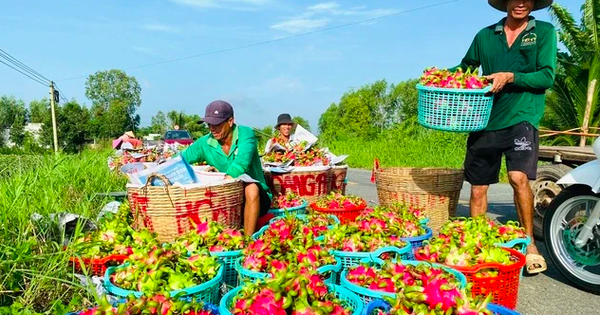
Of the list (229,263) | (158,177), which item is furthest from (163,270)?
(158,177)

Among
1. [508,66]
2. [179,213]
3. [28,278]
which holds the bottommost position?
[28,278]

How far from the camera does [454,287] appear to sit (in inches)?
78.6

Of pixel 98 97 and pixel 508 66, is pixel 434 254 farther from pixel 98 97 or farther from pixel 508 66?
pixel 98 97

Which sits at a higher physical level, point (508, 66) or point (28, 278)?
point (508, 66)

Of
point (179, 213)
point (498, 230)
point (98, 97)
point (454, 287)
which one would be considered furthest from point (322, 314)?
point (98, 97)

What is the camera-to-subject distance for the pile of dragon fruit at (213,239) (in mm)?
3033

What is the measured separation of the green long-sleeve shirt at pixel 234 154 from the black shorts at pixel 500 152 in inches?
77.7

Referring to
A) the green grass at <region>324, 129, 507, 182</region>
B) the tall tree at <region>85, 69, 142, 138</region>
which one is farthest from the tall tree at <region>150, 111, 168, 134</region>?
the green grass at <region>324, 129, 507, 182</region>

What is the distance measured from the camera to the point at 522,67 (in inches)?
157

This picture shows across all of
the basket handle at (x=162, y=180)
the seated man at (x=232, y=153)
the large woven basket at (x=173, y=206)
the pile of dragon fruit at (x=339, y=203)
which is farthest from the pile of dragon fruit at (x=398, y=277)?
the pile of dragon fruit at (x=339, y=203)

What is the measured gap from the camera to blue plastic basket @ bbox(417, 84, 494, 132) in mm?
3773

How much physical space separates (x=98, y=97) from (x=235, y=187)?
83374mm

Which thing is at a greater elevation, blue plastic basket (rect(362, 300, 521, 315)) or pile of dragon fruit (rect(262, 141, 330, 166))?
pile of dragon fruit (rect(262, 141, 330, 166))

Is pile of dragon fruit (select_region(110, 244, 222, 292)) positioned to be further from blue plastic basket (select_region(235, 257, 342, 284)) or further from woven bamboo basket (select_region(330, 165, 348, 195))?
woven bamboo basket (select_region(330, 165, 348, 195))
